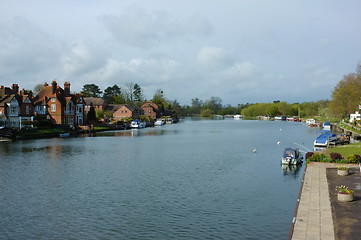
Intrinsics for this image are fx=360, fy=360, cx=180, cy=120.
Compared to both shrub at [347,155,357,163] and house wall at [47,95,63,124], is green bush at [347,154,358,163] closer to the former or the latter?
shrub at [347,155,357,163]

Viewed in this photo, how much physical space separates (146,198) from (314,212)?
1264cm

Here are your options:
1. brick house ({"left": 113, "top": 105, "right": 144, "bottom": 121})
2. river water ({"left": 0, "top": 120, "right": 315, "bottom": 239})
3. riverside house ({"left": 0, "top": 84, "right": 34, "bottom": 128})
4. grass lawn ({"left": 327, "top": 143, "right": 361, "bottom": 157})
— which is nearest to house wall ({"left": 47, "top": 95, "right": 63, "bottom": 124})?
riverside house ({"left": 0, "top": 84, "right": 34, "bottom": 128})

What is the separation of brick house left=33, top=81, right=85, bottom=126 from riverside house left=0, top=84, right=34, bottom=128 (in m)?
5.65

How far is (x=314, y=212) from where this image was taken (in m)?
20.4

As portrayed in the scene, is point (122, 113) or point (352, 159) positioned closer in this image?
point (352, 159)

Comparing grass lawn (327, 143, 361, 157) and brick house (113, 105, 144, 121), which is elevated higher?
brick house (113, 105, 144, 121)

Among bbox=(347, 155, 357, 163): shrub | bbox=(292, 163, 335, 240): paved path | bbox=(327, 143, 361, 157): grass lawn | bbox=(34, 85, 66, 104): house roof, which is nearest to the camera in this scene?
bbox=(292, 163, 335, 240): paved path

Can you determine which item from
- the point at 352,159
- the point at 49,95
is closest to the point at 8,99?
the point at 49,95

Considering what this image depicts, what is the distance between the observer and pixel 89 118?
112m

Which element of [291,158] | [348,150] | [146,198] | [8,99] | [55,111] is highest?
[8,99]

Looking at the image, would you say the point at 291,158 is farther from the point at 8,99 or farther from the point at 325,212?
the point at 8,99

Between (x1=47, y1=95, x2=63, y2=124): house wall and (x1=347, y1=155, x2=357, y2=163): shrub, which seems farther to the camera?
(x1=47, y1=95, x2=63, y2=124): house wall

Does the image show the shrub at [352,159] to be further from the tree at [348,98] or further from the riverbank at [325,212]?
the tree at [348,98]

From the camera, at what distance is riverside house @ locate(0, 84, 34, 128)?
280ft
